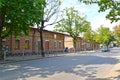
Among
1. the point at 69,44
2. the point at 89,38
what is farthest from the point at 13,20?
the point at 89,38

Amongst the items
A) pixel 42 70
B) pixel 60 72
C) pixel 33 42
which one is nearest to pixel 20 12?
pixel 42 70

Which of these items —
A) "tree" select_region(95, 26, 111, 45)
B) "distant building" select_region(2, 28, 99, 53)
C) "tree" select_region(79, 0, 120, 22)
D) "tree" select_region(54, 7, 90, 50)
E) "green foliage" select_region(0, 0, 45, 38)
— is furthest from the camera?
"tree" select_region(95, 26, 111, 45)

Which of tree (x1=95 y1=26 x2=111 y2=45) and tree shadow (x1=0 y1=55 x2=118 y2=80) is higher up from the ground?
tree (x1=95 y1=26 x2=111 y2=45)

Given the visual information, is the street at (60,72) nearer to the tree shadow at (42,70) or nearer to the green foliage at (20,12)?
the tree shadow at (42,70)

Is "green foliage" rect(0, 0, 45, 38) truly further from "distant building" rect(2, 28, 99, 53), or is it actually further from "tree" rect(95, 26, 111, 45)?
"tree" rect(95, 26, 111, 45)

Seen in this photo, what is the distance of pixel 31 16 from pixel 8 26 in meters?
5.43

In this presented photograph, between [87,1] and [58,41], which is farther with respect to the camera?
[58,41]

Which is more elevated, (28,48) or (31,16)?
(31,16)

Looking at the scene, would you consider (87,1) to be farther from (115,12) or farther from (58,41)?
(58,41)

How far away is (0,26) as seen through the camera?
30.9m

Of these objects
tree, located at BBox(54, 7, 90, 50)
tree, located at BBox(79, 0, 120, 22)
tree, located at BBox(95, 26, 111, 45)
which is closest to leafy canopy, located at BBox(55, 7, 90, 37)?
tree, located at BBox(54, 7, 90, 50)

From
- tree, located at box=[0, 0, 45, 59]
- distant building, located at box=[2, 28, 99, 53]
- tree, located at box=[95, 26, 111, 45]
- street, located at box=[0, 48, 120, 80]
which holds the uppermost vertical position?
tree, located at box=[95, 26, 111, 45]

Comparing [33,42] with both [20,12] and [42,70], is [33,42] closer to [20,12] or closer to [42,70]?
[20,12]

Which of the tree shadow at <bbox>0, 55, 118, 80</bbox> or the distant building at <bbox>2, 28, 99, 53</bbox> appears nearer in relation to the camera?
the tree shadow at <bbox>0, 55, 118, 80</bbox>
